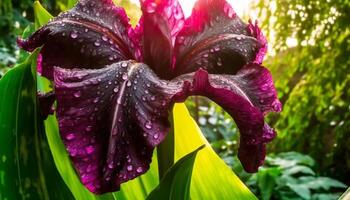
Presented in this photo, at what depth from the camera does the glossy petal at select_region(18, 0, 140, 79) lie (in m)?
0.72

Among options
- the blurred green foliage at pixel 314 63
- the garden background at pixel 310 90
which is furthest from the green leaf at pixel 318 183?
the blurred green foliage at pixel 314 63

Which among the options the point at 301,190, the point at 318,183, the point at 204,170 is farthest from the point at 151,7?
the point at 318,183

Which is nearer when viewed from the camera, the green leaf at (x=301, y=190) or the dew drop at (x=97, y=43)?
the dew drop at (x=97, y=43)

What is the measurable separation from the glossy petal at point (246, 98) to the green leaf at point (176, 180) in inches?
2.3

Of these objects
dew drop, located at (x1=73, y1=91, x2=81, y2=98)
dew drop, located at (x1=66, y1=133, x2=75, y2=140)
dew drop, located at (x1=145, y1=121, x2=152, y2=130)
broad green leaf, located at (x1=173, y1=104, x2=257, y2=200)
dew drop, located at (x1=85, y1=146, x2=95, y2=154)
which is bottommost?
broad green leaf, located at (x1=173, y1=104, x2=257, y2=200)

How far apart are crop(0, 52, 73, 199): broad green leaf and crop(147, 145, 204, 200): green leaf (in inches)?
5.3

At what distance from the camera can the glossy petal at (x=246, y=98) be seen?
2.06 ft

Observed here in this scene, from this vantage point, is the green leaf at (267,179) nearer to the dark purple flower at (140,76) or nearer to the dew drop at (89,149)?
the dark purple flower at (140,76)

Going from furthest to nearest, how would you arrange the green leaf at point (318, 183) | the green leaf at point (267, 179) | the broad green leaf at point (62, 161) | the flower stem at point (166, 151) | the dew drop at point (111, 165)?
1. the green leaf at point (318, 183)
2. the green leaf at point (267, 179)
3. the broad green leaf at point (62, 161)
4. the flower stem at point (166, 151)
5. the dew drop at point (111, 165)

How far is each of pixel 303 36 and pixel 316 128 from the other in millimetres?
514

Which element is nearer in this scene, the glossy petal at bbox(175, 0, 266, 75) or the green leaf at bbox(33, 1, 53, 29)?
the glossy petal at bbox(175, 0, 266, 75)

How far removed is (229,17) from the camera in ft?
2.71

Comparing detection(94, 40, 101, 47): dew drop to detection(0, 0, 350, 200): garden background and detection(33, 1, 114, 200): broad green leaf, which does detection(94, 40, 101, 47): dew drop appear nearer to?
detection(33, 1, 114, 200): broad green leaf

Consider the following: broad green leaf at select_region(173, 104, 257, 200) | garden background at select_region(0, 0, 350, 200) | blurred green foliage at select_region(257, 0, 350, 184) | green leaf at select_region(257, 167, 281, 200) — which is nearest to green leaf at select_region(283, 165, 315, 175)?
garden background at select_region(0, 0, 350, 200)
